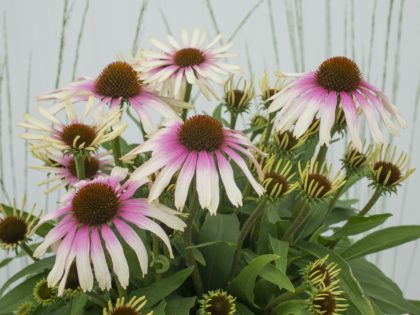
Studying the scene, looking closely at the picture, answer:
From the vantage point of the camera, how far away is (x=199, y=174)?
49cm

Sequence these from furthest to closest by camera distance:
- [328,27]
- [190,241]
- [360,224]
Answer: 1. [328,27]
2. [360,224]
3. [190,241]

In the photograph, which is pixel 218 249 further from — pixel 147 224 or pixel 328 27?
pixel 328 27

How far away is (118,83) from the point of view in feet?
2.01

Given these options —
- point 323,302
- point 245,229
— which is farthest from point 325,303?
point 245,229

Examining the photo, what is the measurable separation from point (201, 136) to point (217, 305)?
0.18 meters

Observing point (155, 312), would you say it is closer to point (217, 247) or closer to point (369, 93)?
point (217, 247)

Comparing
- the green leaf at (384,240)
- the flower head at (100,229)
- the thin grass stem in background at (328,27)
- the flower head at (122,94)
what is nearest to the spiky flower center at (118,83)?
the flower head at (122,94)

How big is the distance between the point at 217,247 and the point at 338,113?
8.3 inches

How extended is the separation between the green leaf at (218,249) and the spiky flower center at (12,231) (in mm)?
195

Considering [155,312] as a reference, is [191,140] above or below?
above

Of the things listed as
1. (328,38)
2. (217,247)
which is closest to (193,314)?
(217,247)

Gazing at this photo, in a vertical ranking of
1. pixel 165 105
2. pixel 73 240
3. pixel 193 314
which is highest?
pixel 165 105

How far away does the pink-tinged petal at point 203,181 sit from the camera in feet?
1.54

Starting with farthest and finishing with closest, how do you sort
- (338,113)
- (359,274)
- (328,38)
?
1. (328,38)
2. (359,274)
3. (338,113)
